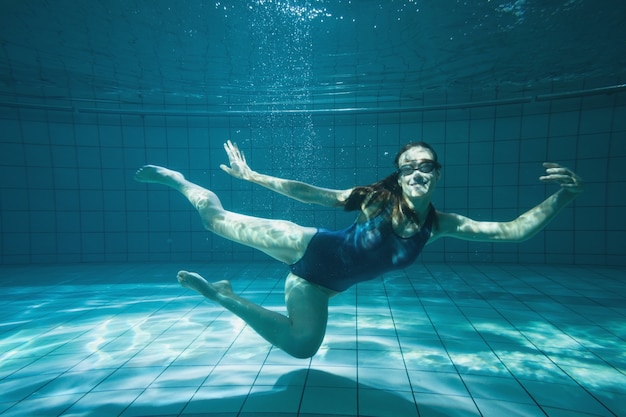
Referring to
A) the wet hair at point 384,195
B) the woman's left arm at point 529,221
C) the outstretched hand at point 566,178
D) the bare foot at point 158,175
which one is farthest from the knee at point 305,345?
the bare foot at point 158,175

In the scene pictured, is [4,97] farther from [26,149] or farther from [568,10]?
[568,10]

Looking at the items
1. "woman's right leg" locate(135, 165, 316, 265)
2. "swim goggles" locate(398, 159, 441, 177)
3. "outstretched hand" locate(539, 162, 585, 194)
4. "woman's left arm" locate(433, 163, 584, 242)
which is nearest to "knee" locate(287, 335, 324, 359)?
"woman's right leg" locate(135, 165, 316, 265)

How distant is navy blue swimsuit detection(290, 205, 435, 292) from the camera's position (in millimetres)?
2234

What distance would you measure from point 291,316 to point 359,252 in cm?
65

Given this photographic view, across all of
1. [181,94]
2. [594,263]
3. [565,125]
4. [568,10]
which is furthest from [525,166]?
[181,94]

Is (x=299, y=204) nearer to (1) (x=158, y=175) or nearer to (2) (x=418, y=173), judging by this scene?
(1) (x=158, y=175)

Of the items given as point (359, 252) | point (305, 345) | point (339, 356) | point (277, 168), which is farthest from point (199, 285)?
point (277, 168)

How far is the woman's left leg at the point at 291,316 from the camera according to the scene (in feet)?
7.20

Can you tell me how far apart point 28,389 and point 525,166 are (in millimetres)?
8054

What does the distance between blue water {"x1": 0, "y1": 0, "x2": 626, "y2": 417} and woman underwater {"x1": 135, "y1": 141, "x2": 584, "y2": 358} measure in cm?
54

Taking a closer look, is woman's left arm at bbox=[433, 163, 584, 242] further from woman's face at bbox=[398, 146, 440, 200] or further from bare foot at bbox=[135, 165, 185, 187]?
bare foot at bbox=[135, 165, 185, 187]

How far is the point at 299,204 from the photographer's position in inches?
294

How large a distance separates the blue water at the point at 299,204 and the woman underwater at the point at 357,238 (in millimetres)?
543

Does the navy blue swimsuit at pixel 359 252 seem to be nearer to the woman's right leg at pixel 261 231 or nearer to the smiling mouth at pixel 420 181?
the woman's right leg at pixel 261 231
